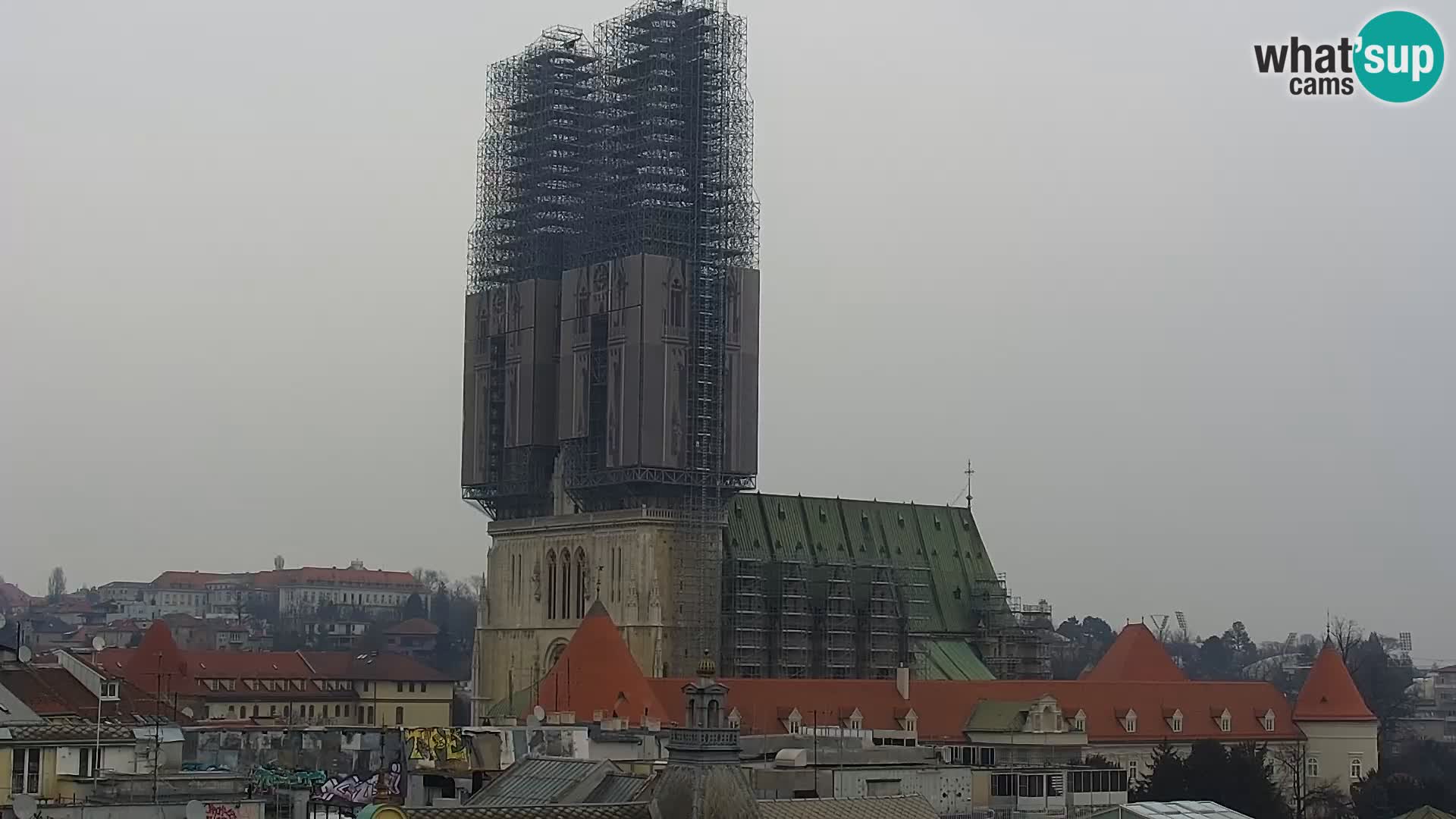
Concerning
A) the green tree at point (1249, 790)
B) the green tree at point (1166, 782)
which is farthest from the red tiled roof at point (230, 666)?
the green tree at point (1249, 790)

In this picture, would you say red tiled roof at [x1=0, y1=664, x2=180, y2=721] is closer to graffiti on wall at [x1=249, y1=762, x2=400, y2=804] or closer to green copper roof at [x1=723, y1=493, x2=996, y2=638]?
graffiti on wall at [x1=249, y1=762, x2=400, y2=804]

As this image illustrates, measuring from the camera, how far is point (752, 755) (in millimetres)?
87625

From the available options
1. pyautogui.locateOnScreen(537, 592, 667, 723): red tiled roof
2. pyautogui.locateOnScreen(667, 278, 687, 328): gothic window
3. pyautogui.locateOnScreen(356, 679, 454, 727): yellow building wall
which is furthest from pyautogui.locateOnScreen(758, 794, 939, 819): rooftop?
pyautogui.locateOnScreen(356, 679, 454, 727): yellow building wall

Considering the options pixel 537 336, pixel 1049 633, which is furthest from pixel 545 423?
pixel 1049 633

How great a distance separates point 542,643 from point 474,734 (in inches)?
1189

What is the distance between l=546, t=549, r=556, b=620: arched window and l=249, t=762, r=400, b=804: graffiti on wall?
3859 cm

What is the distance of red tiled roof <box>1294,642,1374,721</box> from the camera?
12925cm

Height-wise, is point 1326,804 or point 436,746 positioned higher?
point 436,746

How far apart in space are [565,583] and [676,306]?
15.8m

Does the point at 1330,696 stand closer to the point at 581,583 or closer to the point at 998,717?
the point at 998,717

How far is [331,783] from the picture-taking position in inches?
3029

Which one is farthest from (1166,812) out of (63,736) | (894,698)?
(894,698)

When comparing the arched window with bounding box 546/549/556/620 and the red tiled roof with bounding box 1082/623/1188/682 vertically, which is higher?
the arched window with bounding box 546/549/556/620

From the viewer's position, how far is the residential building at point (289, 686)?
134 metres
